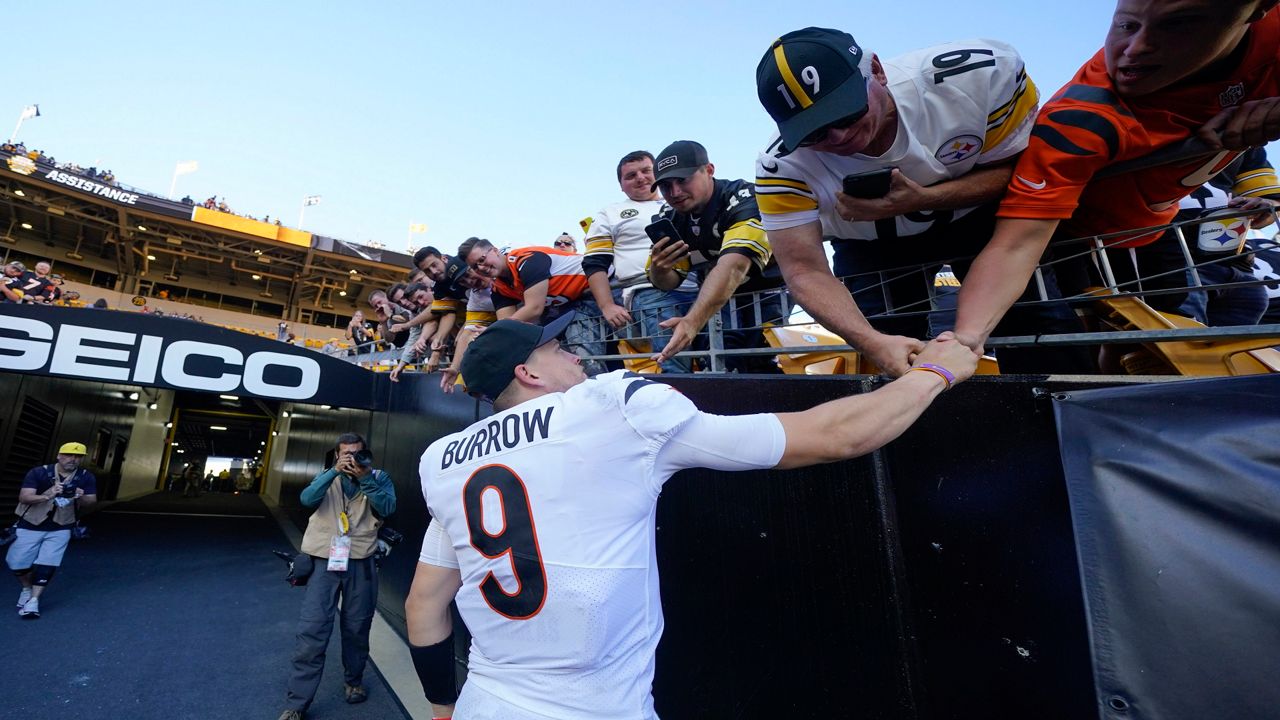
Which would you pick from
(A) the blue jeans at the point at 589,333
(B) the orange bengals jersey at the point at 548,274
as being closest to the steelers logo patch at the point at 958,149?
(A) the blue jeans at the point at 589,333

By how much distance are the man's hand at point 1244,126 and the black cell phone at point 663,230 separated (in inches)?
86.6

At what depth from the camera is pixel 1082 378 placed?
1727mm

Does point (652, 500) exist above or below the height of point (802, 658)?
above

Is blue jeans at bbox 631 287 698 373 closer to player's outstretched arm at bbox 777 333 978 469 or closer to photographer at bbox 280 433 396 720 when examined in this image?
player's outstretched arm at bbox 777 333 978 469

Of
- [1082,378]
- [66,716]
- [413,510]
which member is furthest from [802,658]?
[66,716]

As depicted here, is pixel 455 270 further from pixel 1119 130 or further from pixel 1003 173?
→ pixel 1119 130

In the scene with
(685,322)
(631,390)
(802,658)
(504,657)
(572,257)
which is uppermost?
(572,257)

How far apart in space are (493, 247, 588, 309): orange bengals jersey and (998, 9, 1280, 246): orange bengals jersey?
3636 millimetres

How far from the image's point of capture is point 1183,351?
6.06ft

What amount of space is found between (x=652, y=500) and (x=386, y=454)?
8000mm

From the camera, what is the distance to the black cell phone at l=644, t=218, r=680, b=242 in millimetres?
3303

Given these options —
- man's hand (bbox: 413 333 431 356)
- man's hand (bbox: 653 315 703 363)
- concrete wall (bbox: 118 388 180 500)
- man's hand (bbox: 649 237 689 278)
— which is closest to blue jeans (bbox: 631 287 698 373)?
man's hand (bbox: 649 237 689 278)

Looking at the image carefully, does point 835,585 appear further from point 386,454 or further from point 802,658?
point 386,454

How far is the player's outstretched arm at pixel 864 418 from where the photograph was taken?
1394 mm
